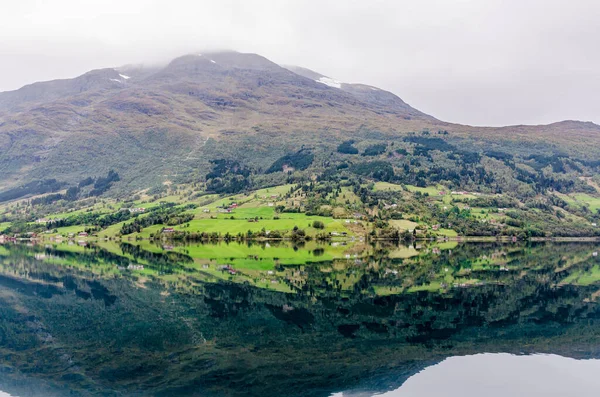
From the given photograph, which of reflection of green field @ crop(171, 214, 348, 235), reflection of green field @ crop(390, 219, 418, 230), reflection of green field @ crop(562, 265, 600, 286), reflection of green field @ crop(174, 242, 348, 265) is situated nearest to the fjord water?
reflection of green field @ crop(562, 265, 600, 286)

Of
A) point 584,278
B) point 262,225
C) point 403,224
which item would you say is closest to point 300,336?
point 584,278

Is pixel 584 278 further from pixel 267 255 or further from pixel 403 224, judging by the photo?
pixel 403 224

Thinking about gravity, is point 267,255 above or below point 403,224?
below

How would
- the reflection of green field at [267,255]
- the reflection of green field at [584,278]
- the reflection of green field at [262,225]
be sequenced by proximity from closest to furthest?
the reflection of green field at [584,278], the reflection of green field at [267,255], the reflection of green field at [262,225]

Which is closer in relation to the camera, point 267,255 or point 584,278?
point 584,278

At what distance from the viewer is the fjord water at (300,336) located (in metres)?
20.9

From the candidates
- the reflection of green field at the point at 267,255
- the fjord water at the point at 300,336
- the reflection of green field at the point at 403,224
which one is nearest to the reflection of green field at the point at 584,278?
the fjord water at the point at 300,336

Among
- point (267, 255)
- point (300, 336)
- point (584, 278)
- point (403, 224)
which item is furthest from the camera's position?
point (403, 224)

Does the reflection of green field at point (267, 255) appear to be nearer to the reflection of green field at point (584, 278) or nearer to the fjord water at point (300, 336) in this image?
the fjord water at point (300, 336)

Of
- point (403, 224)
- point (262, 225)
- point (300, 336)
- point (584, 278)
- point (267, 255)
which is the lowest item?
point (267, 255)

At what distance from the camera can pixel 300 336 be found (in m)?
28.1

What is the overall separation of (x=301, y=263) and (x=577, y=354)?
49.1 metres

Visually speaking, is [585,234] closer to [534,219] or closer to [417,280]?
[534,219]

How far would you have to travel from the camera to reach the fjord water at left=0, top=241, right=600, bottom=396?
2092 cm
